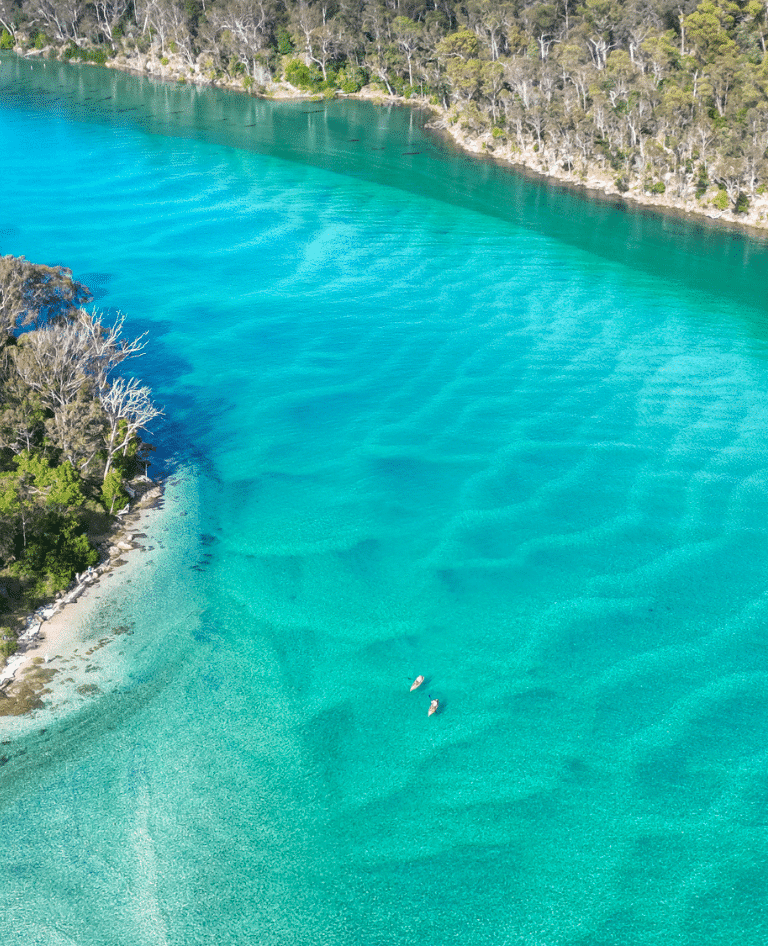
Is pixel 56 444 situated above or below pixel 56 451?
above

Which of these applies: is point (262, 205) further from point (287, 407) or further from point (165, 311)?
point (287, 407)

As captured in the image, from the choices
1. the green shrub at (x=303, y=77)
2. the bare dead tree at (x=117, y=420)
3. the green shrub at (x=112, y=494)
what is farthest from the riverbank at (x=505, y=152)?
the green shrub at (x=112, y=494)

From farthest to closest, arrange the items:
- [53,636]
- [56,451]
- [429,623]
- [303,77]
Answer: [303,77]
[56,451]
[429,623]
[53,636]

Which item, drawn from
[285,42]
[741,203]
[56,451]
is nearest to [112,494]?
[56,451]

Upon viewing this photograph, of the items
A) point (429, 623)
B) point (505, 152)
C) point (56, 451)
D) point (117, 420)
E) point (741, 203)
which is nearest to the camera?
point (429, 623)

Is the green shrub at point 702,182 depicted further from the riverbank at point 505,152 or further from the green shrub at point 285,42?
the green shrub at point 285,42

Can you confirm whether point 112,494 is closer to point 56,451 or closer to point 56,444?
point 56,451

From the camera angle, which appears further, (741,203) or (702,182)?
(702,182)

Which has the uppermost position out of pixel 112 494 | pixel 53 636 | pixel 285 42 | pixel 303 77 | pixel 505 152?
pixel 285 42
